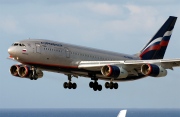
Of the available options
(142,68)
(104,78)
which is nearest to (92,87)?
(104,78)

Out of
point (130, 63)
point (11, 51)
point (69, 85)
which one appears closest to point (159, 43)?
point (130, 63)

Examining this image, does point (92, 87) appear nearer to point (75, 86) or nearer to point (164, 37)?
point (75, 86)

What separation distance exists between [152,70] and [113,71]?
16.2 feet

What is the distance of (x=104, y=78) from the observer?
8675 centimetres

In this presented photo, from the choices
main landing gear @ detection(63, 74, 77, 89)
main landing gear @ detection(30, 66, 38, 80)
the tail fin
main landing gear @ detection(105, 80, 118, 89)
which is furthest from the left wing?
the tail fin

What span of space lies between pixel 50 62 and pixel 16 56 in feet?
14.3

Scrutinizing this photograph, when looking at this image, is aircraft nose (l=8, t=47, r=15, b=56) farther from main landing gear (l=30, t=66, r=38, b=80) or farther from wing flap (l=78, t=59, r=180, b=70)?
wing flap (l=78, t=59, r=180, b=70)

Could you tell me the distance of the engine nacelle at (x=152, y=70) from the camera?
81.0m

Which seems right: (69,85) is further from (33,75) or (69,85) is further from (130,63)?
(130,63)

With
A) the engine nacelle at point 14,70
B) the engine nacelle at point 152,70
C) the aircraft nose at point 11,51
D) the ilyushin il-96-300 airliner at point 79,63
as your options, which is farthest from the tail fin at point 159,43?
the aircraft nose at point 11,51

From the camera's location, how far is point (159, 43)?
97.9m

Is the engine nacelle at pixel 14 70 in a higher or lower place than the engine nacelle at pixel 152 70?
higher

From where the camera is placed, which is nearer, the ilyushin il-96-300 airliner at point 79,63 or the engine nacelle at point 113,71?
the ilyushin il-96-300 airliner at point 79,63

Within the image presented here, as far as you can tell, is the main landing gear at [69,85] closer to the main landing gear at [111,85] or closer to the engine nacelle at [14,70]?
the main landing gear at [111,85]
